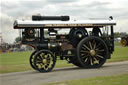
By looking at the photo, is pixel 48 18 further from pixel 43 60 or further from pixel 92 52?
pixel 92 52

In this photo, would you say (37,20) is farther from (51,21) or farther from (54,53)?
(54,53)

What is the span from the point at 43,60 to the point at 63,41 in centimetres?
184

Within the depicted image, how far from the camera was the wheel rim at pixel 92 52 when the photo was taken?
15.7 metres

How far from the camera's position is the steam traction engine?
14820mm

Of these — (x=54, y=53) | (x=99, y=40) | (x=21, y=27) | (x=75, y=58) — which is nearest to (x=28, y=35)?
(x=21, y=27)

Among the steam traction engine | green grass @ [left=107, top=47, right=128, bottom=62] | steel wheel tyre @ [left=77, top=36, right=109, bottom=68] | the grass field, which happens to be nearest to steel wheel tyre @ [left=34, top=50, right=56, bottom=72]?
the steam traction engine

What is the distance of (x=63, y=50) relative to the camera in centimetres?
1559

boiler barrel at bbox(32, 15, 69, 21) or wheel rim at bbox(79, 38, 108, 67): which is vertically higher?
boiler barrel at bbox(32, 15, 69, 21)

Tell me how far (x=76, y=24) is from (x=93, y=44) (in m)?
1.61

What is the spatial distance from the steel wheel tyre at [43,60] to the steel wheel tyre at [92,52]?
1681 millimetres

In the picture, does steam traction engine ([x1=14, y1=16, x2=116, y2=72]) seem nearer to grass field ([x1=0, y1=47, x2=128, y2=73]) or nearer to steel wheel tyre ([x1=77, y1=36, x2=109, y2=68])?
steel wheel tyre ([x1=77, y1=36, x2=109, y2=68])

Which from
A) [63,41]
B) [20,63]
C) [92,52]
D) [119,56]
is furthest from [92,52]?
[119,56]

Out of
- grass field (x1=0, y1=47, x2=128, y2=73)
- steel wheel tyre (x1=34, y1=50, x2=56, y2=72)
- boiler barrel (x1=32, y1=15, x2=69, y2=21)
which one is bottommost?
grass field (x1=0, y1=47, x2=128, y2=73)

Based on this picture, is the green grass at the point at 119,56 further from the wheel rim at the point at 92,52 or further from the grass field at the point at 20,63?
the wheel rim at the point at 92,52
